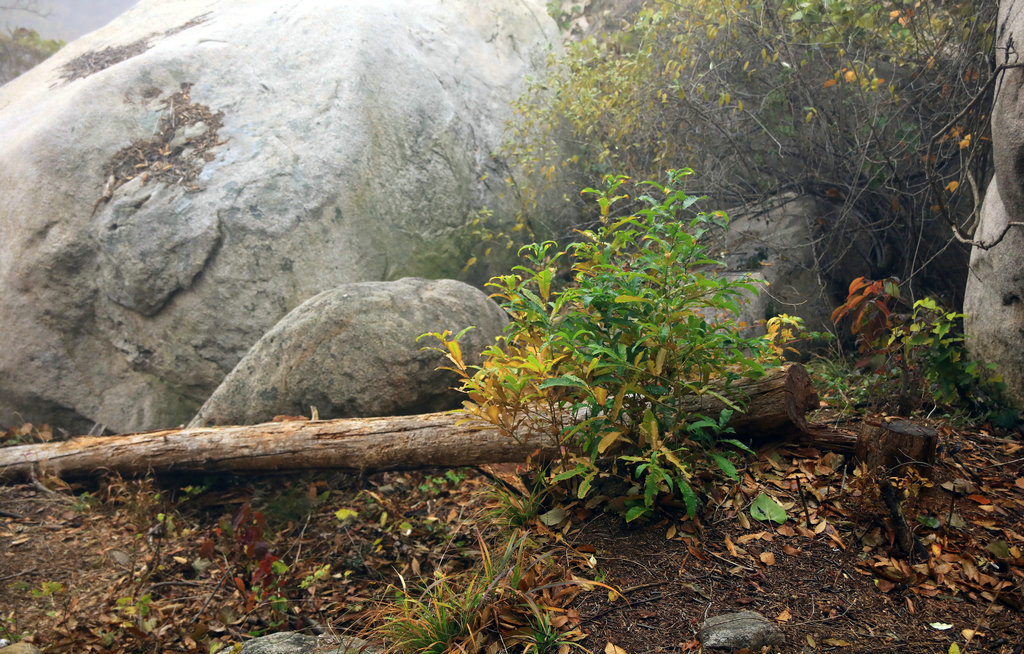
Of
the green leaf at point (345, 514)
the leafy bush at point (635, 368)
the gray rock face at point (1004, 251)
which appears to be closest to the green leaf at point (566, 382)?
the leafy bush at point (635, 368)

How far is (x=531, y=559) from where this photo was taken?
281 centimetres

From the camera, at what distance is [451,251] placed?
268 inches

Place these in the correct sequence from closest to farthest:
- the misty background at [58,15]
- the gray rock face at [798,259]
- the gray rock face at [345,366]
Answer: the gray rock face at [345,366] → the gray rock face at [798,259] → the misty background at [58,15]

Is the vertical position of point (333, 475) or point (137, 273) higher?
point (137, 273)

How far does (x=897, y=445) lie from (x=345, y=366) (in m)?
3.38

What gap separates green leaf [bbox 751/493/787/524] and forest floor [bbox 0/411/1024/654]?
1.6 inches

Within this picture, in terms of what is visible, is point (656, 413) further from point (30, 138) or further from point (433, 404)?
point (30, 138)

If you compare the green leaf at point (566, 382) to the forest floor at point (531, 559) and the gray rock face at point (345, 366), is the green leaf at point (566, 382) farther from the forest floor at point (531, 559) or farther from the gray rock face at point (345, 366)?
the gray rock face at point (345, 366)

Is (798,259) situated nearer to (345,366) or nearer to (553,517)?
(553,517)

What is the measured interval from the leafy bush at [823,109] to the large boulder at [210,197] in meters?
1.87

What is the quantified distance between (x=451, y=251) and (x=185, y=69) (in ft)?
11.2

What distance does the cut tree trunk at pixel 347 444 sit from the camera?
3.24 metres

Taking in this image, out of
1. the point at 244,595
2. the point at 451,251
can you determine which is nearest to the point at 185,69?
the point at 451,251

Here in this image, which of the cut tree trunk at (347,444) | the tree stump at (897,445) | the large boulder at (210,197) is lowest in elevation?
the tree stump at (897,445)
